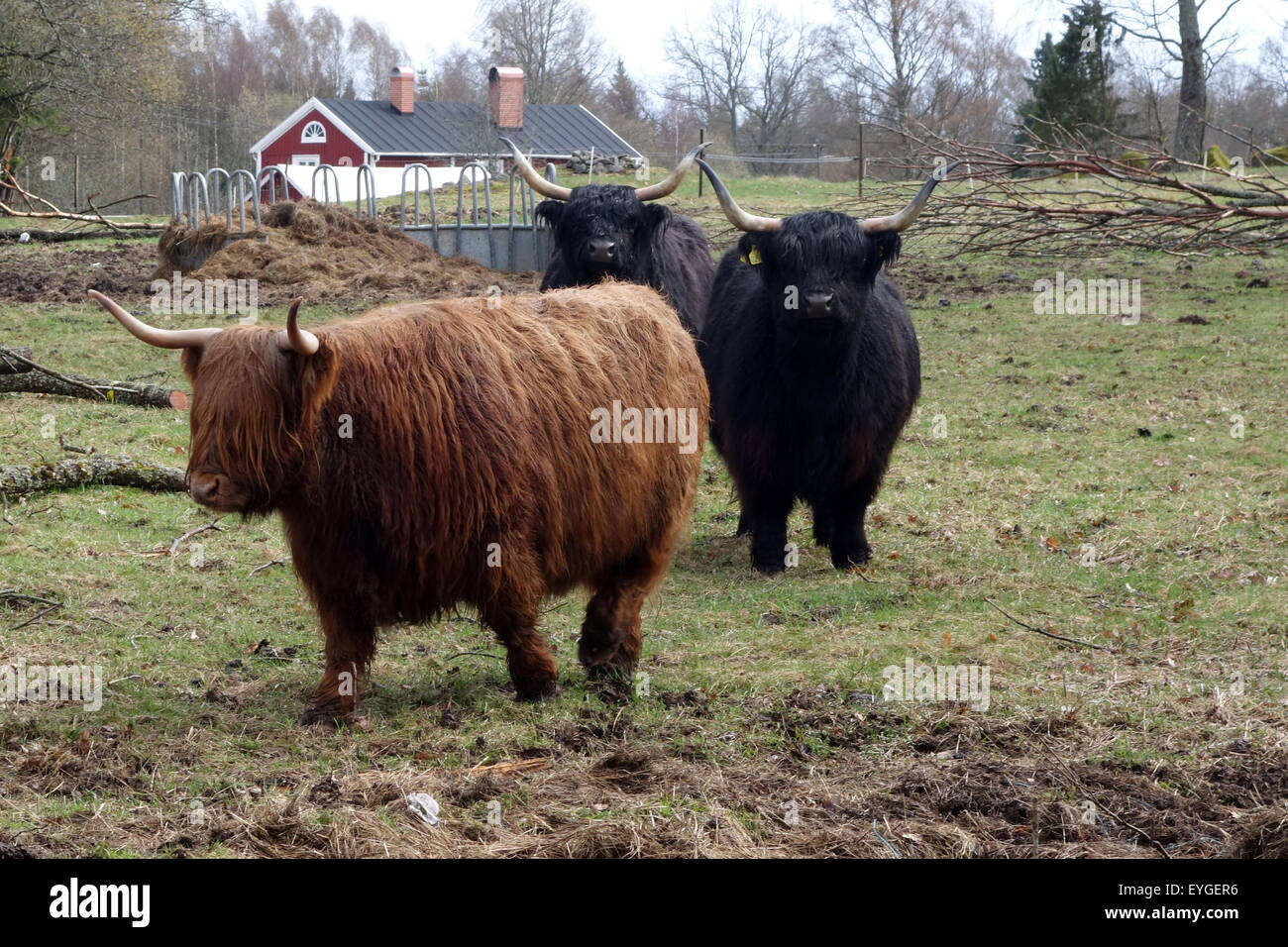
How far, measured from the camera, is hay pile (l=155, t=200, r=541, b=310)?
13.5 meters

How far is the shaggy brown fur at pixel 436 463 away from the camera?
3666 mm

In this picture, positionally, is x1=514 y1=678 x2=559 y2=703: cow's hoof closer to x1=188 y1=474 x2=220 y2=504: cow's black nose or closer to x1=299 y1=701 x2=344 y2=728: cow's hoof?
x1=299 y1=701 x2=344 y2=728: cow's hoof

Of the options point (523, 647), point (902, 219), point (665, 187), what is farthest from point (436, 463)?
point (665, 187)

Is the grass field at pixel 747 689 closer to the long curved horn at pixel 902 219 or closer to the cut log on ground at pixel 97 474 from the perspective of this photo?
the cut log on ground at pixel 97 474

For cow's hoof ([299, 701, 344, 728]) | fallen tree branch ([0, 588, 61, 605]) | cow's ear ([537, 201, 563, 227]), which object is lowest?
cow's hoof ([299, 701, 344, 728])

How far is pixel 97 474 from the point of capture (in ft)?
22.9

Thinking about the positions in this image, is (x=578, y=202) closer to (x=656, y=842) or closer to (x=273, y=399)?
(x=273, y=399)

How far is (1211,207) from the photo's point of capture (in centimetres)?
639

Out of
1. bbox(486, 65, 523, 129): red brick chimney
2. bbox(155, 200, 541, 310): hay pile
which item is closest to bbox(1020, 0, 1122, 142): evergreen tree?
bbox(155, 200, 541, 310): hay pile

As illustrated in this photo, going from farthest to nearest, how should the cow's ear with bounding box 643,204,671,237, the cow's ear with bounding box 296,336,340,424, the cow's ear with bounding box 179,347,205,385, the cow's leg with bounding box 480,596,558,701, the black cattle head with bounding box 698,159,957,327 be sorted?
1. the cow's ear with bounding box 643,204,671,237
2. the black cattle head with bounding box 698,159,957,327
3. the cow's leg with bounding box 480,596,558,701
4. the cow's ear with bounding box 179,347,205,385
5. the cow's ear with bounding box 296,336,340,424

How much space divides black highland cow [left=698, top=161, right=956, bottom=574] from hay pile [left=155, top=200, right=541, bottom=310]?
6.78m

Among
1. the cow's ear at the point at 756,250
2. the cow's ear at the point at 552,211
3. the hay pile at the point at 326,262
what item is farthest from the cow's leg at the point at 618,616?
the hay pile at the point at 326,262
